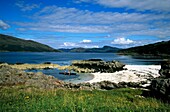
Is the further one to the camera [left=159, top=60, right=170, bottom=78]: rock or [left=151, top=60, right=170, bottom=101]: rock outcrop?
[left=159, top=60, right=170, bottom=78]: rock

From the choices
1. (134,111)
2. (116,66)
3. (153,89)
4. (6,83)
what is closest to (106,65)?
(116,66)

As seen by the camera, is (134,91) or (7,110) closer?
(7,110)

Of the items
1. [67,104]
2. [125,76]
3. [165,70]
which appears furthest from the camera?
[125,76]

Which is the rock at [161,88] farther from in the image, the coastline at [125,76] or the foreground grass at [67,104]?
the coastline at [125,76]

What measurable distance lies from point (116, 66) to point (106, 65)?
3.93 metres

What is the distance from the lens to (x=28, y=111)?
37.6 feet

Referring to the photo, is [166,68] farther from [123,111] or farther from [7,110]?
[7,110]

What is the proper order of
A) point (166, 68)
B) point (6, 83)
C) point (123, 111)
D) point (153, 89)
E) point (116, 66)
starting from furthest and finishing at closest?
point (116, 66) → point (6, 83) → point (166, 68) → point (153, 89) → point (123, 111)

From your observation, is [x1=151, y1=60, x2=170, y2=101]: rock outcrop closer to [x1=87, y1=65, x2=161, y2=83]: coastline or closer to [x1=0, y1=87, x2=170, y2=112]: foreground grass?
[x1=0, y1=87, x2=170, y2=112]: foreground grass

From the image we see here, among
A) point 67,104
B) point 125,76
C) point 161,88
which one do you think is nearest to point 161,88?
point 161,88

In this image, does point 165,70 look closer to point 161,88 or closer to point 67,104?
point 161,88

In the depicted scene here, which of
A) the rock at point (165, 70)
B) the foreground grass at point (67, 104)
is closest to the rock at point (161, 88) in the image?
the foreground grass at point (67, 104)

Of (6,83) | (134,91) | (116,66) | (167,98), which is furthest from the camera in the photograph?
(116,66)

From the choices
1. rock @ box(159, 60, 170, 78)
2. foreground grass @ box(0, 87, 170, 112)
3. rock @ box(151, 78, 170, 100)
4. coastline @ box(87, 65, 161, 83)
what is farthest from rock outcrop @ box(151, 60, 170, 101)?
coastline @ box(87, 65, 161, 83)
